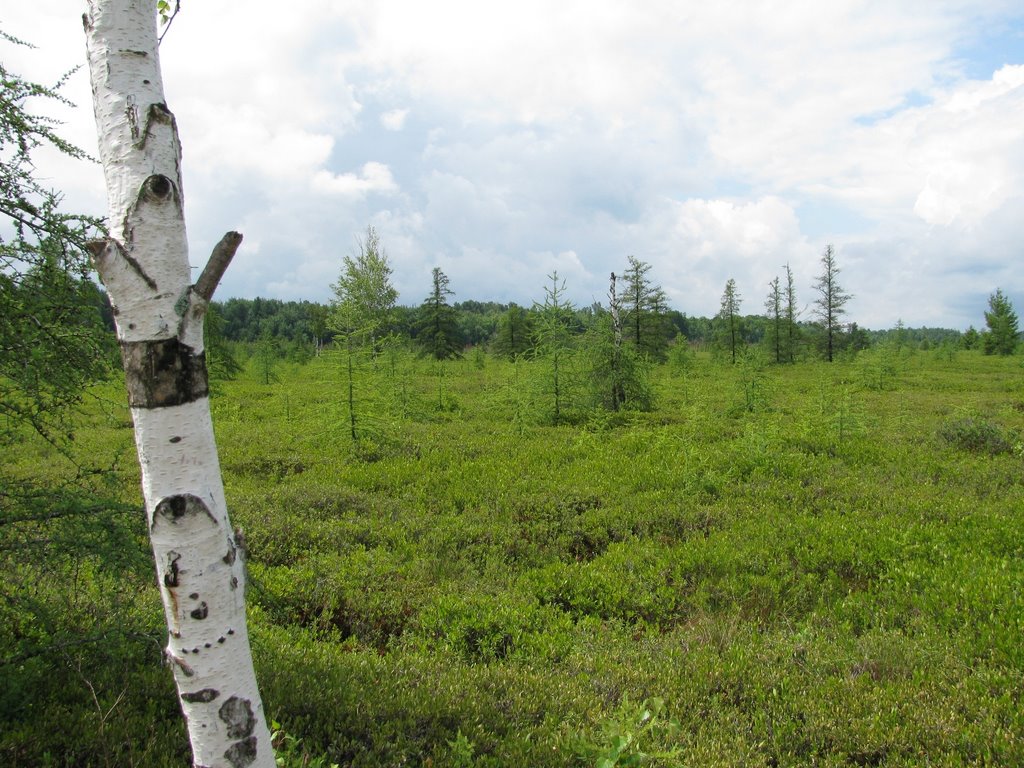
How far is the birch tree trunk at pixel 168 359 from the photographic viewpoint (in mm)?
2127

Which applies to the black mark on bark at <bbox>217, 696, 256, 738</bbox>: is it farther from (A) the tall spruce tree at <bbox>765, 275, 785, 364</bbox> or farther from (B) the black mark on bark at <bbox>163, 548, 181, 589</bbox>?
(A) the tall spruce tree at <bbox>765, 275, 785, 364</bbox>

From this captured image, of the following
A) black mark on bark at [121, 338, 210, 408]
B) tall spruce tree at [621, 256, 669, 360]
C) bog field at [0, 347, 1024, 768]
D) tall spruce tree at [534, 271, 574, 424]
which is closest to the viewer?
black mark on bark at [121, 338, 210, 408]

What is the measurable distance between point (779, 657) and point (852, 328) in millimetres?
64503

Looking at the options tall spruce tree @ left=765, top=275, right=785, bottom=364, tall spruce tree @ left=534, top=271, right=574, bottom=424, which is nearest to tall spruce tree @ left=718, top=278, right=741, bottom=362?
tall spruce tree @ left=765, top=275, right=785, bottom=364

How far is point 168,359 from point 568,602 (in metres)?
6.20

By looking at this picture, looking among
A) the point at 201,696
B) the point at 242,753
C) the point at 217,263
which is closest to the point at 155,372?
the point at 217,263

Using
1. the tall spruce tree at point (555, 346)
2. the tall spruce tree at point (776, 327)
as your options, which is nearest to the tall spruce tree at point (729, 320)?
the tall spruce tree at point (776, 327)

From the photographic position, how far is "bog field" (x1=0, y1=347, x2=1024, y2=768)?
4.10 meters

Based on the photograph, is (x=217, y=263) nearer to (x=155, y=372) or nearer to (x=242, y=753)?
(x=155, y=372)

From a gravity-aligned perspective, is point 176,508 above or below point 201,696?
above

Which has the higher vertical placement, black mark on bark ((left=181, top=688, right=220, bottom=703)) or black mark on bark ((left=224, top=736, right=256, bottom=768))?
black mark on bark ((left=181, top=688, right=220, bottom=703))

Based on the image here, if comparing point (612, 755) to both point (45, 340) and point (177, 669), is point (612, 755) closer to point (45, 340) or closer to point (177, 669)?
point (177, 669)

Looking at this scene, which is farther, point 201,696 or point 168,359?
point 201,696

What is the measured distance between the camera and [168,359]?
7.00 feet
